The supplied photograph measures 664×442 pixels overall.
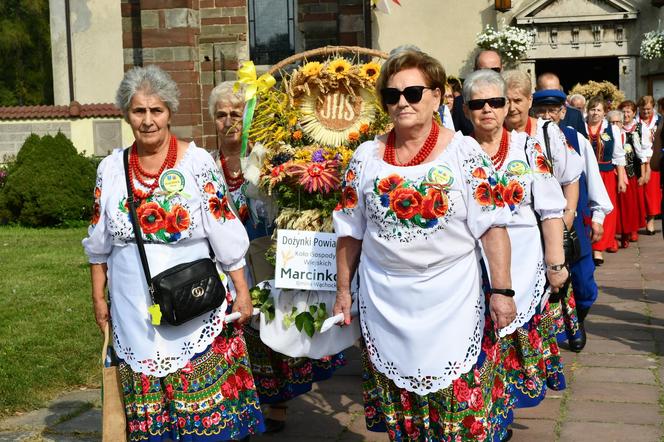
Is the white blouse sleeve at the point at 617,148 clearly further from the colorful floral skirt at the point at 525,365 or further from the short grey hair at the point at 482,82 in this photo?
the short grey hair at the point at 482,82

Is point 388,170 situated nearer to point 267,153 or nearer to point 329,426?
point 267,153

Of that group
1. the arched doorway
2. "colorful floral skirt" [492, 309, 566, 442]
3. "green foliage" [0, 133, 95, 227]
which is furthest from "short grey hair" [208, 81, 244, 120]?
the arched doorway

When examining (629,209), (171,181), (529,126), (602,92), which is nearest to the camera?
(171,181)

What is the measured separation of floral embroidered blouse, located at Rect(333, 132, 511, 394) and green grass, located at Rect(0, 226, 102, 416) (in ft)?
10.0

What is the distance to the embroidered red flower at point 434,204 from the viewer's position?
3889mm

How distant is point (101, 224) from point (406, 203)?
1488mm

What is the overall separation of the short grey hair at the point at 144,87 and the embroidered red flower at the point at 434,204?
1.41 m

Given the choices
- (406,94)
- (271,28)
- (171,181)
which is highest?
(271,28)

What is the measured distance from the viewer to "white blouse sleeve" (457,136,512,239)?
13.0 ft

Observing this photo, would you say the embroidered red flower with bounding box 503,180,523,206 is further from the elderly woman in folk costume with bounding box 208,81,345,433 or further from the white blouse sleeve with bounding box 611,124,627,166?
the white blouse sleeve with bounding box 611,124,627,166

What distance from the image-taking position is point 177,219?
4.40 m

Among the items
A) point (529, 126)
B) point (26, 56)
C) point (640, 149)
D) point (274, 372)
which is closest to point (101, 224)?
point (274, 372)

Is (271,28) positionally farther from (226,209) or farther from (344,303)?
(344,303)

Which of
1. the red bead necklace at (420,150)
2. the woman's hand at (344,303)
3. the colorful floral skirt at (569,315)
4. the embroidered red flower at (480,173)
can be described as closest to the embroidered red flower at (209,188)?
the woman's hand at (344,303)
